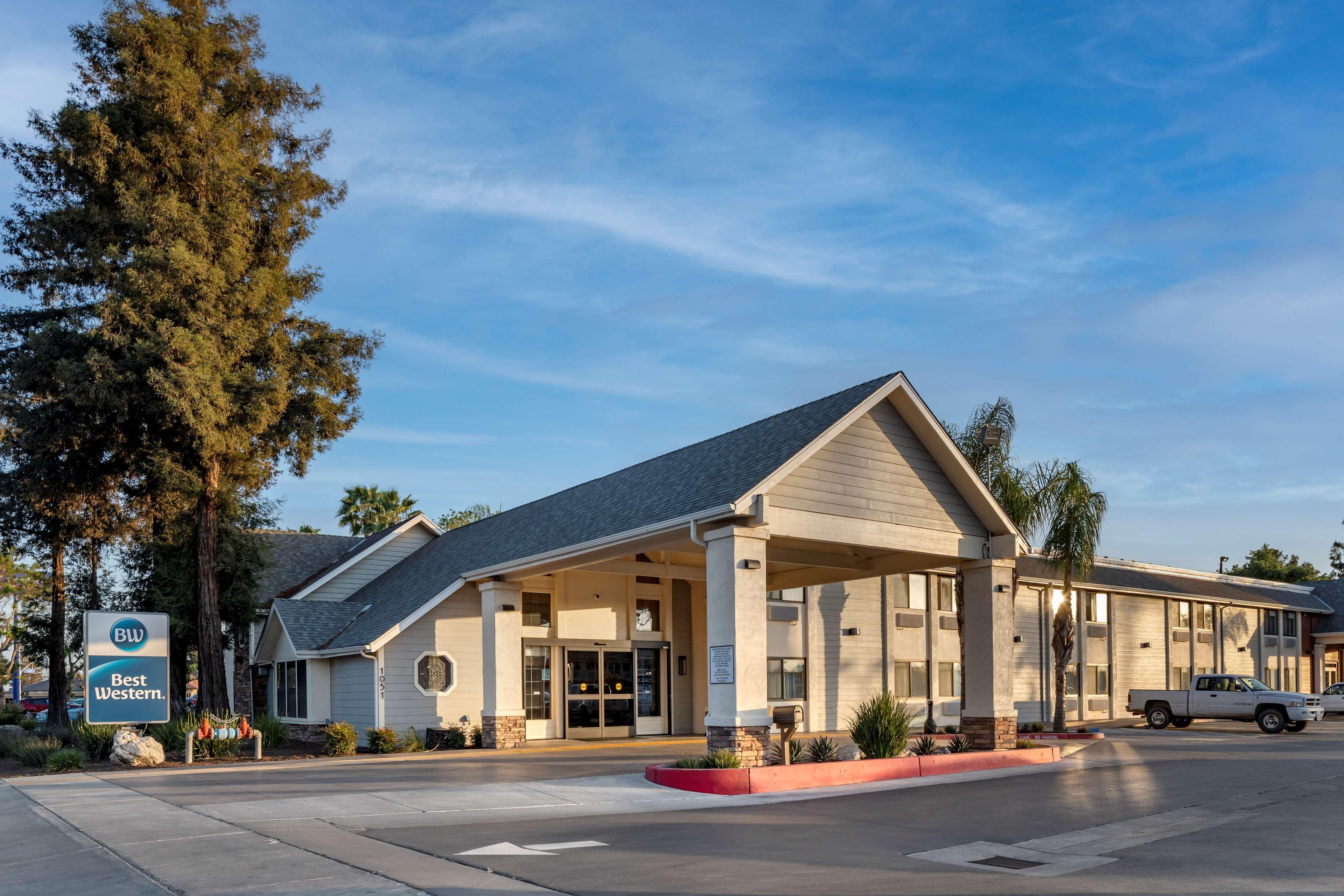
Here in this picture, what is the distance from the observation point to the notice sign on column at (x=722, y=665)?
1669 cm

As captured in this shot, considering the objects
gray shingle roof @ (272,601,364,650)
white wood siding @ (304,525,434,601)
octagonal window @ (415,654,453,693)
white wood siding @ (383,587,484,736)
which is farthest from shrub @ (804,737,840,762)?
white wood siding @ (304,525,434,601)

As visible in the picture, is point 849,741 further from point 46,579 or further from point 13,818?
point 46,579

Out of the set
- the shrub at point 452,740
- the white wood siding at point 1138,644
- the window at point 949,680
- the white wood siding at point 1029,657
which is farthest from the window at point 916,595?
the shrub at point 452,740

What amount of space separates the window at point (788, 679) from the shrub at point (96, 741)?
16.1m

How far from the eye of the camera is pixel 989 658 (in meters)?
20.2

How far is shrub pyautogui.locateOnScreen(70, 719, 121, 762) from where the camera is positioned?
74.7 ft

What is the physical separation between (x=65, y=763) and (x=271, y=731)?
5.09 m

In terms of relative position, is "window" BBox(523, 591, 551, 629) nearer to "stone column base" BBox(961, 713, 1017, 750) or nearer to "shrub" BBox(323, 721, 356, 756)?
"shrub" BBox(323, 721, 356, 756)

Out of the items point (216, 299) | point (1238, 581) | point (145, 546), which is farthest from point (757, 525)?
point (1238, 581)

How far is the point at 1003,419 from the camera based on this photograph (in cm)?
2723

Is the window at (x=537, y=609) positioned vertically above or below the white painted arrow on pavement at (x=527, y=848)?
above

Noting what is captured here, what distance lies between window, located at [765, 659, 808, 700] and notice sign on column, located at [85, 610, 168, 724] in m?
15.2

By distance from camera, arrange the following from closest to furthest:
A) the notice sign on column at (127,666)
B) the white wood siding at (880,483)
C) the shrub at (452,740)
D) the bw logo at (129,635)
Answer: the white wood siding at (880,483)
the notice sign on column at (127,666)
the bw logo at (129,635)
the shrub at (452,740)

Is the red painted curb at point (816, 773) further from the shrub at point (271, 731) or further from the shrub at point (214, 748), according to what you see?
the shrub at point (271, 731)
